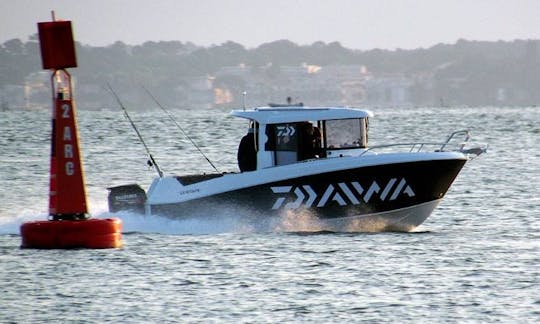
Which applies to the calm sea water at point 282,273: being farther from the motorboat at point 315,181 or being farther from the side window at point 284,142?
the side window at point 284,142

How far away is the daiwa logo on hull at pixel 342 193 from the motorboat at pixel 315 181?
16mm

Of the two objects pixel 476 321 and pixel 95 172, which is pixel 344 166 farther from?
pixel 95 172

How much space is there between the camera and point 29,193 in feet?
113

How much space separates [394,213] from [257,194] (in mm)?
2287

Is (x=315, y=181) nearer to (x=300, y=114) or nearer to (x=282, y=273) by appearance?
(x=300, y=114)

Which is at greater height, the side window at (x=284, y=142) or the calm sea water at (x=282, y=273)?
the side window at (x=284, y=142)

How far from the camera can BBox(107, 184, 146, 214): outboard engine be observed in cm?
2416

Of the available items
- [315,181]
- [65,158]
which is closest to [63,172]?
[65,158]

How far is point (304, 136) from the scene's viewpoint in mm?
23516

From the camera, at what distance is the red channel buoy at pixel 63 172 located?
17.4m

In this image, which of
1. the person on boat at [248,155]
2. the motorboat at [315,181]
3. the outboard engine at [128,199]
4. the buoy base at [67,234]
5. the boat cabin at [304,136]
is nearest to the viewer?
the buoy base at [67,234]

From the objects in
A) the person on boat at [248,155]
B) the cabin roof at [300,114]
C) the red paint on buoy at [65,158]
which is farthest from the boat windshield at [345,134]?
the red paint on buoy at [65,158]

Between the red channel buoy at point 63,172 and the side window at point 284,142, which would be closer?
the red channel buoy at point 63,172

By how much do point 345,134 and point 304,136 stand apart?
28.6 inches
